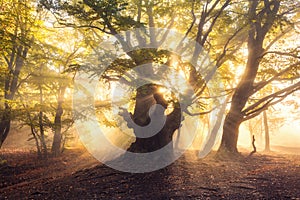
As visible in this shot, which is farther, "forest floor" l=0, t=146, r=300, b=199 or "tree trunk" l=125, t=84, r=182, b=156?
"tree trunk" l=125, t=84, r=182, b=156

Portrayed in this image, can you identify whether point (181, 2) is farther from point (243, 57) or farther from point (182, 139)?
point (182, 139)

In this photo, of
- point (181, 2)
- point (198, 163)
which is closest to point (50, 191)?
point (198, 163)

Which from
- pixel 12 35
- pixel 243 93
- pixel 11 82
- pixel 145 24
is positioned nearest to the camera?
pixel 145 24

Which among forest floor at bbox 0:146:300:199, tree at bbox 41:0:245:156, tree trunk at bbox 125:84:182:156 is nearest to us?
forest floor at bbox 0:146:300:199

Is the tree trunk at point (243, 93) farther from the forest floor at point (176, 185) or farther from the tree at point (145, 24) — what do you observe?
the forest floor at point (176, 185)

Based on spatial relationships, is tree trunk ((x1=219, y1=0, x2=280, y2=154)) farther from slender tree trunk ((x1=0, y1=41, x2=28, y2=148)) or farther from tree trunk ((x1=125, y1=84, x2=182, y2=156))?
slender tree trunk ((x1=0, y1=41, x2=28, y2=148))

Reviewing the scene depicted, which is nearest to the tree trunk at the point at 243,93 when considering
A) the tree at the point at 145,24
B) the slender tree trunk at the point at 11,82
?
the tree at the point at 145,24

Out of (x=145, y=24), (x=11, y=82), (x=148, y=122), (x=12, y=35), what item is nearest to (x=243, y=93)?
(x=148, y=122)

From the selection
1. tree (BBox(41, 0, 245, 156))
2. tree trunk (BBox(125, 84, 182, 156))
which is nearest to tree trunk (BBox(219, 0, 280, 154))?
tree (BBox(41, 0, 245, 156))

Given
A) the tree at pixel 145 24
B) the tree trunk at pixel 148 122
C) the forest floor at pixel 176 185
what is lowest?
the forest floor at pixel 176 185

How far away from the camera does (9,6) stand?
15.8 m

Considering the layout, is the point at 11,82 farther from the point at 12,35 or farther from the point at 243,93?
→ the point at 243,93

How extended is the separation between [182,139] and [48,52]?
73.4 ft

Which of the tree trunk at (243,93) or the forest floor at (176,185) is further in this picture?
the tree trunk at (243,93)
